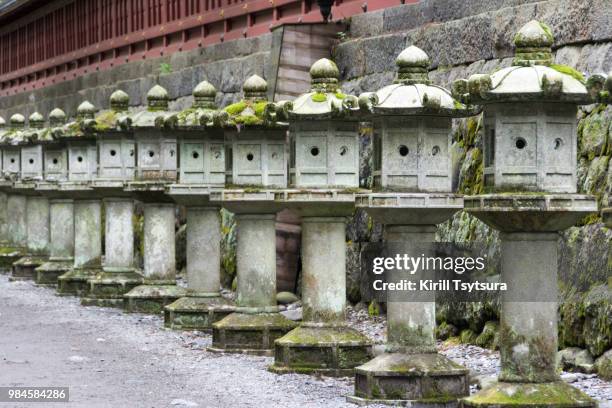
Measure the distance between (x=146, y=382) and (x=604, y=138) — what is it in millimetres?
4925

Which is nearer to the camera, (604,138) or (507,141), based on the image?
(507,141)

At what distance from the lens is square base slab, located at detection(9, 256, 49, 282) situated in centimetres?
2906

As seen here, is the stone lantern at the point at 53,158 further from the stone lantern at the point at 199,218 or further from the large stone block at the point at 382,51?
the stone lantern at the point at 199,218

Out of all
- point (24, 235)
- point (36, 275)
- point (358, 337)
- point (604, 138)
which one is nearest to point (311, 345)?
point (358, 337)

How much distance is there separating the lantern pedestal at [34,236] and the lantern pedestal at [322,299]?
48.3 feet

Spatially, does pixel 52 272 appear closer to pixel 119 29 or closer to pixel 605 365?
pixel 119 29

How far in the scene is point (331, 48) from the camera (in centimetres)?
2342

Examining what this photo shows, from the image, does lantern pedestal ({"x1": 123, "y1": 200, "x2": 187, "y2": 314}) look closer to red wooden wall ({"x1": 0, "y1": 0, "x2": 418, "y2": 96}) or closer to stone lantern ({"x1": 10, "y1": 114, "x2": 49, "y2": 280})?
red wooden wall ({"x1": 0, "y1": 0, "x2": 418, "y2": 96})

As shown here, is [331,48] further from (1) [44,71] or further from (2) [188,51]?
(1) [44,71]

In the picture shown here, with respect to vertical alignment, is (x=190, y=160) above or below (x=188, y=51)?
below

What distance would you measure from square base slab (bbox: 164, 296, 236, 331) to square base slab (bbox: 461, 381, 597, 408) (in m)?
8.07

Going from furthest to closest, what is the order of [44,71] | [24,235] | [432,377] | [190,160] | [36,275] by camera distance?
1. [44,71]
2. [24,235]
3. [36,275]
4. [190,160]
5. [432,377]

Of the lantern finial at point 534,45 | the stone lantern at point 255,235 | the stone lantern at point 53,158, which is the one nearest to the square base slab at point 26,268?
the stone lantern at point 53,158

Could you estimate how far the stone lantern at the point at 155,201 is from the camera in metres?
21.2
